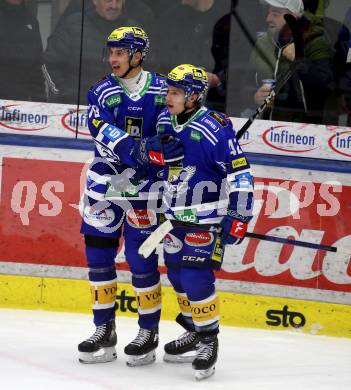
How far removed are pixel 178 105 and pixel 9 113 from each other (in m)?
1.88

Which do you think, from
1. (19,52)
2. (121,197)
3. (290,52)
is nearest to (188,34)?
(290,52)

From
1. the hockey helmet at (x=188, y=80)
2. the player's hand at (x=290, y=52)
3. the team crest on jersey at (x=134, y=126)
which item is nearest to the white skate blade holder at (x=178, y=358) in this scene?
the team crest on jersey at (x=134, y=126)

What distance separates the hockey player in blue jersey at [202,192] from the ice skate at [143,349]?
1.05 ft

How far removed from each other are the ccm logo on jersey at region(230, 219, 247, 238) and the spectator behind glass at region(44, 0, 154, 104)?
1.95 meters

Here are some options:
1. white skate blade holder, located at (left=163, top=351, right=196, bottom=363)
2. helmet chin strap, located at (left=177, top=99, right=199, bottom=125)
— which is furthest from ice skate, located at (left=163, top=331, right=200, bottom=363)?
helmet chin strap, located at (left=177, top=99, right=199, bottom=125)

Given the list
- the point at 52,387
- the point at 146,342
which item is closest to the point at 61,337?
the point at 146,342

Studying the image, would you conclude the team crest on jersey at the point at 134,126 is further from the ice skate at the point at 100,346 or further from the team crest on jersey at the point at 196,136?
Answer: the ice skate at the point at 100,346

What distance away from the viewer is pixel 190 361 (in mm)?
5355

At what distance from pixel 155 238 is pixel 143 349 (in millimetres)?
598

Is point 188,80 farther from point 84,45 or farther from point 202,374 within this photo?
point 84,45

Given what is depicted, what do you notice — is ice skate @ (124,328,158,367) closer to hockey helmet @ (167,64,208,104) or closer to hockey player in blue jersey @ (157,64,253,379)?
hockey player in blue jersey @ (157,64,253,379)

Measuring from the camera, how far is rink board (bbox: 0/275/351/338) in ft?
20.4

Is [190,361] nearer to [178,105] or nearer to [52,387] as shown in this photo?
[52,387]

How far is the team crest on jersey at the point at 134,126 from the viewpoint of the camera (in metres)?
5.20
